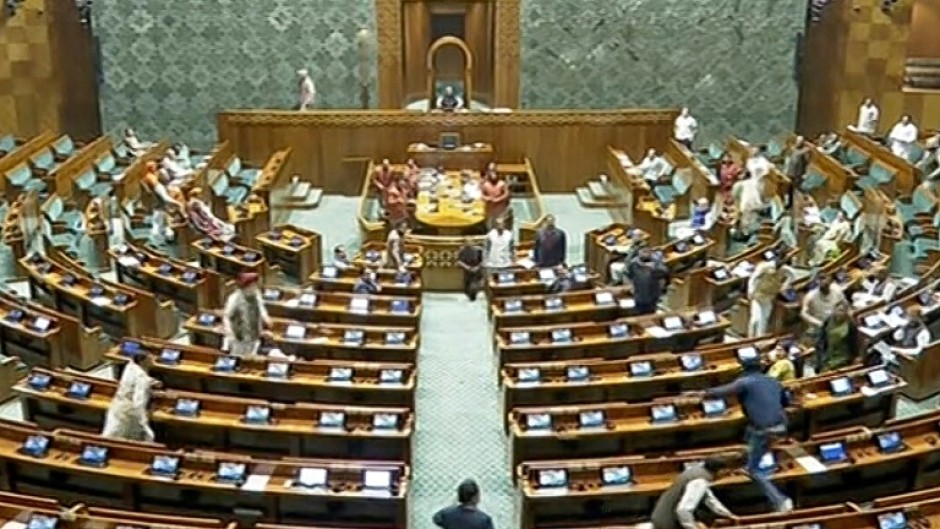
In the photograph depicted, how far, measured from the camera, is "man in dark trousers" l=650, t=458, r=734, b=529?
622cm

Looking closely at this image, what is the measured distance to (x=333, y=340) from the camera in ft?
31.4

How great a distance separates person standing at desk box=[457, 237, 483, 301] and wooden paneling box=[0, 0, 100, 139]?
354 inches

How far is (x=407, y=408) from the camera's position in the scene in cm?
839

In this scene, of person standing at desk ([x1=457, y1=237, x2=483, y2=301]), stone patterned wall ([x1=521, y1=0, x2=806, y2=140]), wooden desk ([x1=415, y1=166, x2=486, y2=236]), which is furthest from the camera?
stone patterned wall ([x1=521, y1=0, x2=806, y2=140])

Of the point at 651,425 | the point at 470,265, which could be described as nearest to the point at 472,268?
the point at 470,265

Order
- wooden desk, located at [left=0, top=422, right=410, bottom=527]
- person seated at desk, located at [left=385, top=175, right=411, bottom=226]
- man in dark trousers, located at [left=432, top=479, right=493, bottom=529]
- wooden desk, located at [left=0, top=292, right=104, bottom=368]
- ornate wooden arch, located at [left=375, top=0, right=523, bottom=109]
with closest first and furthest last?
1. man in dark trousers, located at [left=432, top=479, right=493, bottom=529]
2. wooden desk, located at [left=0, top=422, right=410, bottom=527]
3. wooden desk, located at [left=0, top=292, right=104, bottom=368]
4. person seated at desk, located at [left=385, top=175, right=411, bottom=226]
5. ornate wooden arch, located at [left=375, top=0, right=523, bottom=109]

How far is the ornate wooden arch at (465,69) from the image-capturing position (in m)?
17.6

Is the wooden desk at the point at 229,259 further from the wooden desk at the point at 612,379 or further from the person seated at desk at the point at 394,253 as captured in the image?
the wooden desk at the point at 612,379

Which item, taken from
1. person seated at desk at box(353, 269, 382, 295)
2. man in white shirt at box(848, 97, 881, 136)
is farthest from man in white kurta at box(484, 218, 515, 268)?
man in white shirt at box(848, 97, 881, 136)

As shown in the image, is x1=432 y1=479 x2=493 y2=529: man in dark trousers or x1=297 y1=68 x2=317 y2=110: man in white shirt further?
x1=297 y1=68 x2=317 y2=110: man in white shirt

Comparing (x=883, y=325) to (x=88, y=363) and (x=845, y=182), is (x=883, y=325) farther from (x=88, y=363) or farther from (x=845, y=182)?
(x=88, y=363)

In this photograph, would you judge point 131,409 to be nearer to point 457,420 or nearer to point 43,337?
point 43,337

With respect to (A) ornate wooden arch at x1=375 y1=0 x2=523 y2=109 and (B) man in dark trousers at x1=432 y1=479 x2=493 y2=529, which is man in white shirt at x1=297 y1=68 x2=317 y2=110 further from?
(B) man in dark trousers at x1=432 y1=479 x2=493 y2=529

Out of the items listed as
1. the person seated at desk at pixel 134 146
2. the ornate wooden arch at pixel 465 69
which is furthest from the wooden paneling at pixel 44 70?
the ornate wooden arch at pixel 465 69
